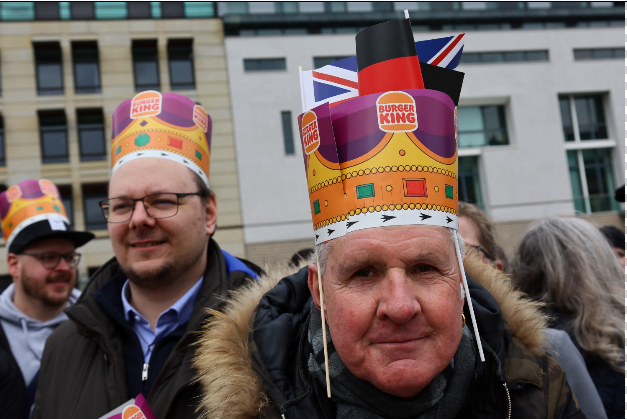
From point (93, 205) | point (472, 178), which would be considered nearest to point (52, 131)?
point (93, 205)

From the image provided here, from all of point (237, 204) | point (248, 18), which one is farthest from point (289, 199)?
point (248, 18)

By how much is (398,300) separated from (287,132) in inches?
695

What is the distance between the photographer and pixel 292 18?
1969 centimetres

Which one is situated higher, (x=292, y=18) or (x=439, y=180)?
(x=292, y=18)

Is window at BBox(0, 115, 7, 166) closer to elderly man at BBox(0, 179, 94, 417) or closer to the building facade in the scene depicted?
the building facade

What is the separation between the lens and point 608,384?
2537mm

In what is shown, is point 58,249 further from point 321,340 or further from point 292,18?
point 292,18

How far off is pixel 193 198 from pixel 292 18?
18513 mm

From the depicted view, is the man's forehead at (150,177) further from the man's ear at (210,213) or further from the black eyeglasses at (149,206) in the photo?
the man's ear at (210,213)

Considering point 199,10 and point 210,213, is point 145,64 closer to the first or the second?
point 199,10

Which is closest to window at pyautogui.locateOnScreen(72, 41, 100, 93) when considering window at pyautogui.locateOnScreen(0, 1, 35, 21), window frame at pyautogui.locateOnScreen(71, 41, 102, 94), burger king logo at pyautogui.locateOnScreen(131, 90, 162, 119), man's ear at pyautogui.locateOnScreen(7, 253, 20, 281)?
window frame at pyautogui.locateOnScreen(71, 41, 102, 94)

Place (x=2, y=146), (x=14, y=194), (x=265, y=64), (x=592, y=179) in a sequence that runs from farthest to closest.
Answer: (x=592, y=179) → (x=265, y=64) → (x=2, y=146) → (x=14, y=194)

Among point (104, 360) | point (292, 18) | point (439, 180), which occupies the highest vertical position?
point (292, 18)

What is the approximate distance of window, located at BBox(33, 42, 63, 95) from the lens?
61.2ft
